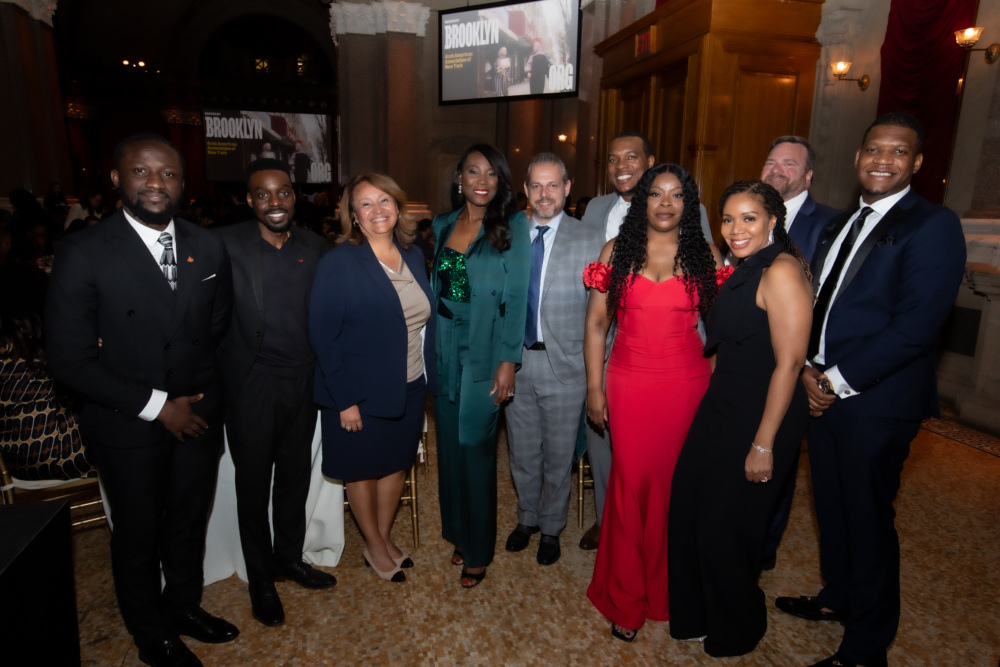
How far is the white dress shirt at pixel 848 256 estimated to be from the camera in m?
2.02

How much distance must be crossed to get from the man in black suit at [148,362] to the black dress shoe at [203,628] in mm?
56

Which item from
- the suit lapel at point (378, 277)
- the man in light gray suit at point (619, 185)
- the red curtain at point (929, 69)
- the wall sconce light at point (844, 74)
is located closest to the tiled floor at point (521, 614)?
the man in light gray suit at point (619, 185)

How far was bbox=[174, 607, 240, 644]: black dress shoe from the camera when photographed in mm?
2271

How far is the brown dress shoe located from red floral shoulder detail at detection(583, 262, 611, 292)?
1.37 metres

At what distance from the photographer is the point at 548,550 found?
2.87 metres

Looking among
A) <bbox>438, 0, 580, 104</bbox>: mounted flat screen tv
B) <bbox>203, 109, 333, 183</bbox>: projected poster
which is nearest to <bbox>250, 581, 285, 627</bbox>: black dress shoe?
<bbox>438, 0, 580, 104</bbox>: mounted flat screen tv

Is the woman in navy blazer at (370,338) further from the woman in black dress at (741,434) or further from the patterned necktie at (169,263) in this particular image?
the woman in black dress at (741,434)

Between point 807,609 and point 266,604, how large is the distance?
2.30 m

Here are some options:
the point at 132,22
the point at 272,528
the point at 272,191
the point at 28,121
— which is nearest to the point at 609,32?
the point at 272,191

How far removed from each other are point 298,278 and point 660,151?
15.7ft

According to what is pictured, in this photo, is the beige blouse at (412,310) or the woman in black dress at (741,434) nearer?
the woman in black dress at (741,434)

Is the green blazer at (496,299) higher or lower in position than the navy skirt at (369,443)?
higher

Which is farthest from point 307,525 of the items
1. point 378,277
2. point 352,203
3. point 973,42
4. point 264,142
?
point 264,142

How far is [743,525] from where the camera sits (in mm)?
2059
